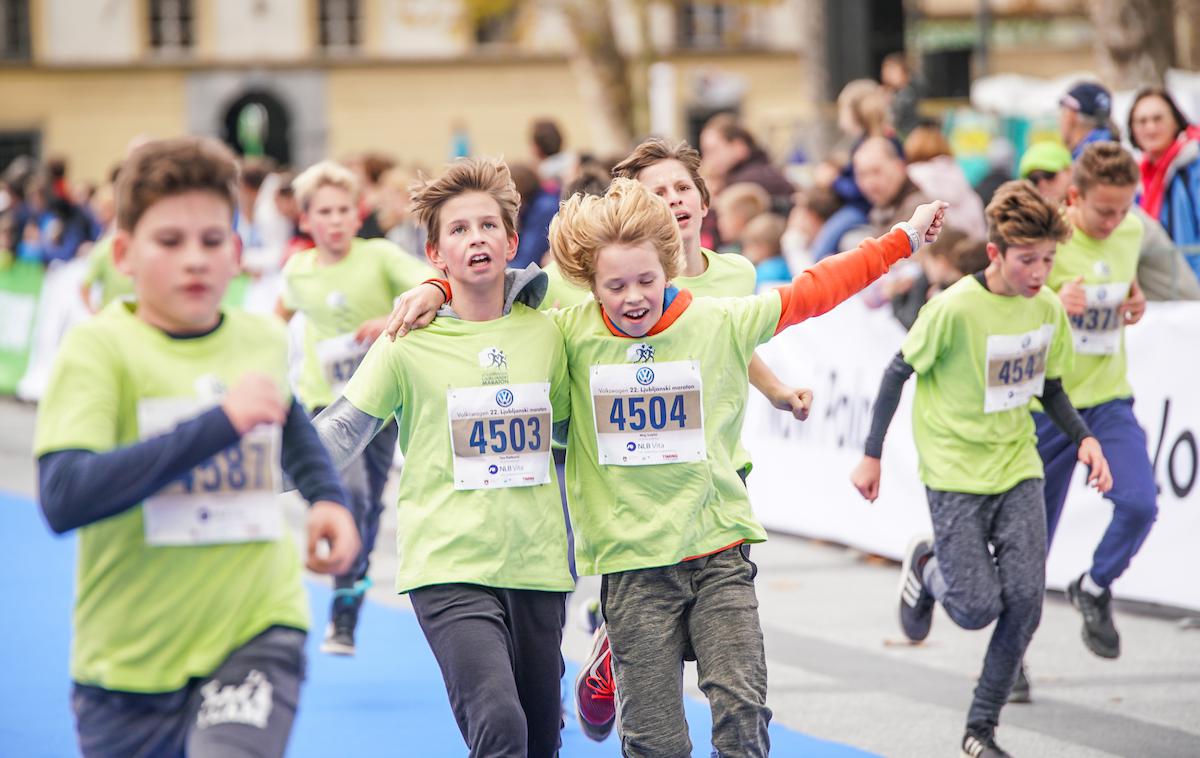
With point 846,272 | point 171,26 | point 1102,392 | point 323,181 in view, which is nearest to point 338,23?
point 171,26

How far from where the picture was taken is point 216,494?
3.60 metres

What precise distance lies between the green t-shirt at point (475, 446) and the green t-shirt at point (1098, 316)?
2.95 metres

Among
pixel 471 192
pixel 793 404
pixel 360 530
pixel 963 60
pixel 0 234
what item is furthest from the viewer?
pixel 0 234

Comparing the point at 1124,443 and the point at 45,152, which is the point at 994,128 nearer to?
the point at 1124,443

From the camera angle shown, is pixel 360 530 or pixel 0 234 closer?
pixel 360 530

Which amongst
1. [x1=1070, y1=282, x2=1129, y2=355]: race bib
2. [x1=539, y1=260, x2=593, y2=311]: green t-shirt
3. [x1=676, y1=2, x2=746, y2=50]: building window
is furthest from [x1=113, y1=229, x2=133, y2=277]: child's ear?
[x1=676, y1=2, x2=746, y2=50]: building window

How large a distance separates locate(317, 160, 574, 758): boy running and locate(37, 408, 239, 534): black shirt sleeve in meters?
1.18

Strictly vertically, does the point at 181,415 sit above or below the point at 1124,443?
above

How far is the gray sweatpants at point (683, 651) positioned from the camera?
4.50 m

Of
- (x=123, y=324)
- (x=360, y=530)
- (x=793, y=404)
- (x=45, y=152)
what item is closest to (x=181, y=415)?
(x=123, y=324)

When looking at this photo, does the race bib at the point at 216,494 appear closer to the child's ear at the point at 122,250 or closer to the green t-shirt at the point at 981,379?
the child's ear at the point at 122,250

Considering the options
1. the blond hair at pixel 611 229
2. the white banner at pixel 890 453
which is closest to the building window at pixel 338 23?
the white banner at pixel 890 453

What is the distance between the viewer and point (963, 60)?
56.9ft

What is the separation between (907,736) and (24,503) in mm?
8284
